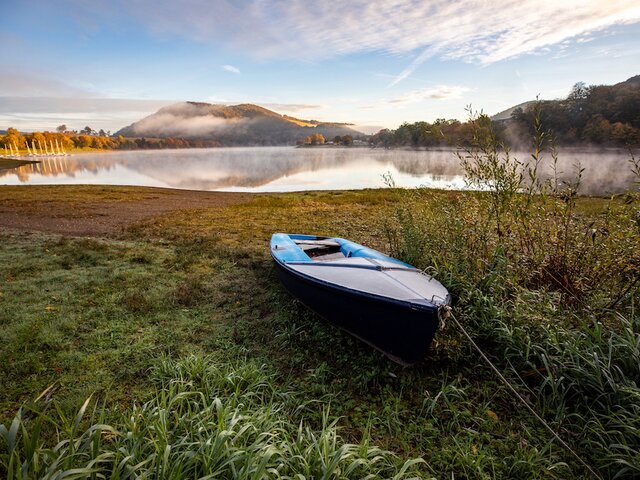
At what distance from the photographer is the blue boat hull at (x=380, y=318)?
12.6 ft

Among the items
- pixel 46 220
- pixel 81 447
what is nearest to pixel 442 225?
pixel 81 447

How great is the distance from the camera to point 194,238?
35.8 feet

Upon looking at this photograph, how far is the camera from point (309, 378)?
14.0 feet

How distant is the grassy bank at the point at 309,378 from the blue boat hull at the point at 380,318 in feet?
0.99

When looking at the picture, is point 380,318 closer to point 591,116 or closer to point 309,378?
point 309,378

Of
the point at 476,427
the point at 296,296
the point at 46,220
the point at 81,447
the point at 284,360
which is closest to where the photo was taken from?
the point at 81,447

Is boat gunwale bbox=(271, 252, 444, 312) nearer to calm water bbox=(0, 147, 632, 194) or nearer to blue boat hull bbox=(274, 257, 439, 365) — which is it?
blue boat hull bbox=(274, 257, 439, 365)

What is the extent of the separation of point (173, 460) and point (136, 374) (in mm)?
2170

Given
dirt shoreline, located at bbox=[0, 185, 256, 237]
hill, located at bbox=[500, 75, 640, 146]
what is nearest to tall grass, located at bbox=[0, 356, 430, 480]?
dirt shoreline, located at bbox=[0, 185, 256, 237]

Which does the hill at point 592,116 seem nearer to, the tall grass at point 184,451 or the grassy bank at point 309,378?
the grassy bank at point 309,378

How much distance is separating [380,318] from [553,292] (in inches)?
102

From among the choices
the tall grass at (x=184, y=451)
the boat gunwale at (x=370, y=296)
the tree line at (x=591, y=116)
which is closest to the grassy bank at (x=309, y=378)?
the tall grass at (x=184, y=451)

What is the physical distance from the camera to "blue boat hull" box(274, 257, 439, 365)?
383 cm

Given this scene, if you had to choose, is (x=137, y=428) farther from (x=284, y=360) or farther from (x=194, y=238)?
(x=194, y=238)
